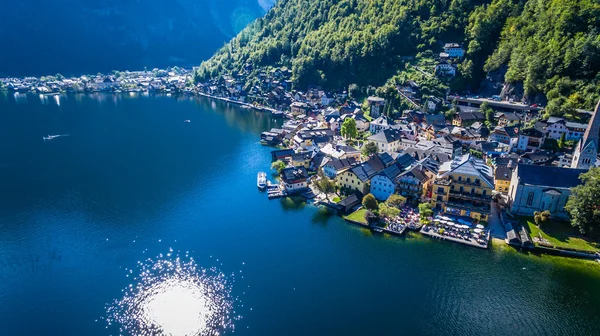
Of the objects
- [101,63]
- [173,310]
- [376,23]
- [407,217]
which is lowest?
[173,310]

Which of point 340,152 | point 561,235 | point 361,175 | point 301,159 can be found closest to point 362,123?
point 340,152

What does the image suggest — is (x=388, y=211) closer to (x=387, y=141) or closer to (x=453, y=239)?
(x=453, y=239)

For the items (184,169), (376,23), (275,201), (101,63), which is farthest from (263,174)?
(101,63)

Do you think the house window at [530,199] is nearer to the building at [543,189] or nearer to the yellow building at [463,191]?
the building at [543,189]

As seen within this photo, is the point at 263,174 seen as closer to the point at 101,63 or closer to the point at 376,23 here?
the point at 376,23

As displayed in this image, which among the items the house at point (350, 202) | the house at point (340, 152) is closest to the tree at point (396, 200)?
the house at point (350, 202)
